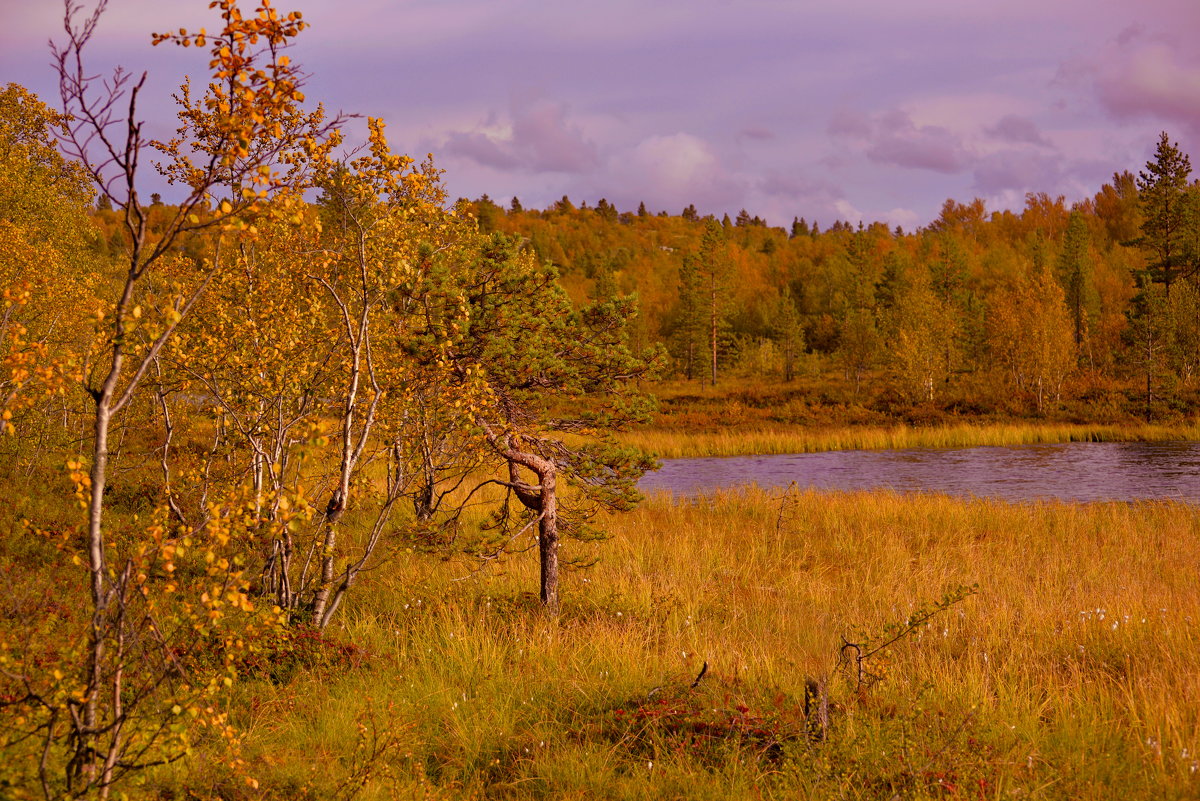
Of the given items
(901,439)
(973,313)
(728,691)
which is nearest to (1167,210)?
(973,313)

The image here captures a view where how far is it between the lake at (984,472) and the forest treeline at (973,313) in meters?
9.21

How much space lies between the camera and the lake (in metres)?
20.1

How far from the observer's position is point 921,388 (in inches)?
1617

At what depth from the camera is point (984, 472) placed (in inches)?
944

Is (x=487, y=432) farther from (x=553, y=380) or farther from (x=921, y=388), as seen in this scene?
(x=921, y=388)

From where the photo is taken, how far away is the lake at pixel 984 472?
20141 mm

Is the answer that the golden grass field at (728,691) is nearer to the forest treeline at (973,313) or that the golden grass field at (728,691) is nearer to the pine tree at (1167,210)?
the forest treeline at (973,313)

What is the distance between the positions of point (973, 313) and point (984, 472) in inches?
1346

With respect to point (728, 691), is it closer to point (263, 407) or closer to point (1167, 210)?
point (263, 407)

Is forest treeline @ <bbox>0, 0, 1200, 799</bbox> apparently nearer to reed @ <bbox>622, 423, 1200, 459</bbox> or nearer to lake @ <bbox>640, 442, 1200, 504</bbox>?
lake @ <bbox>640, 442, 1200, 504</bbox>

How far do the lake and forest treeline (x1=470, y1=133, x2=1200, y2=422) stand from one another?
30.2ft

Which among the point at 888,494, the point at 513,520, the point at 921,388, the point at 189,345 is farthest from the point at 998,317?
the point at 189,345

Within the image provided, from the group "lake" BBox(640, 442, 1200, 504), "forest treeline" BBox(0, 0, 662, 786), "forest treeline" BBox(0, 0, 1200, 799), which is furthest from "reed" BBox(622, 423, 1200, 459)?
"forest treeline" BBox(0, 0, 662, 786)

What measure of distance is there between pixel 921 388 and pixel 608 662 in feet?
128
